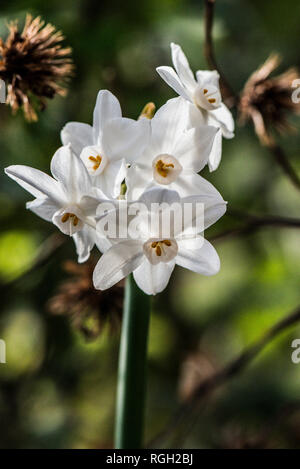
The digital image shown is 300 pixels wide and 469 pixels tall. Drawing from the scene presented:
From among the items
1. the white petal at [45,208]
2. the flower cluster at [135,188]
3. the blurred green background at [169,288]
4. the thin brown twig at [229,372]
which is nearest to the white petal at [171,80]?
the flower cluster at [135,188]

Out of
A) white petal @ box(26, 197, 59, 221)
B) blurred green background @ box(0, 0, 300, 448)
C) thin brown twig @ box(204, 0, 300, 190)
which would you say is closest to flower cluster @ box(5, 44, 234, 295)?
white petal @ box(26, 197, 59, 221)

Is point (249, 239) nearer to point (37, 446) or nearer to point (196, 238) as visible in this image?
point (37, 446)

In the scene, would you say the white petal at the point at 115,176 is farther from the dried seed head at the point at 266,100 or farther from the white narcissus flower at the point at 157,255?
the dried seed head at the point at 266,100

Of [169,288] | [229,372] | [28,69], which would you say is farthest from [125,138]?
[169,288]

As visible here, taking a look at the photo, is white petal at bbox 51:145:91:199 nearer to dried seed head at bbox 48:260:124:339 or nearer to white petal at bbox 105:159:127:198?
white petal at bbox 105:159:127:198

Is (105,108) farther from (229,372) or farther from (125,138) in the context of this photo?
(229,372)

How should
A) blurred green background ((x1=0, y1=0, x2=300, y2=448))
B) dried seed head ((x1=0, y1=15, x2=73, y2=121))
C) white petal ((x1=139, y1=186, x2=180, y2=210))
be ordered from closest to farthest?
white petal ((x1=139, y1=186, x2=180, y2=210)) → dried seed head ((x1=0, y1=15, x2=73, y2=121)) → blurred green background ((x1=0, y1=0, x2=300, y2=448))

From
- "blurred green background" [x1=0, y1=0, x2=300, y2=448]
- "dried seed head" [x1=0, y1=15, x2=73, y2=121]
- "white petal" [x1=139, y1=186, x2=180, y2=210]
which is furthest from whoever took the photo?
"blurred green background" [x1=0, y1=0, x2=300, y2=448]
